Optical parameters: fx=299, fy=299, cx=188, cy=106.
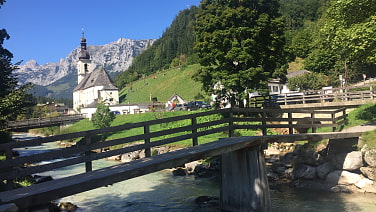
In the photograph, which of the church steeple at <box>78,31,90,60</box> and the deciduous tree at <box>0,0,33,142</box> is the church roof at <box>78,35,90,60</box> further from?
the deciduous tree at <box>0,0,33,142</box>

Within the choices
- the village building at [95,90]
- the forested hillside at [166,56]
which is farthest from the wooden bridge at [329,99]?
the forested hillside at [166,56]

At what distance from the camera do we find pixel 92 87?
10244cm

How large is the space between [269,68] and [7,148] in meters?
25.4

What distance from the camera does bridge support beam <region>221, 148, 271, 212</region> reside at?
10180 millimetres

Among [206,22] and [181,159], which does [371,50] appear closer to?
[181,159]

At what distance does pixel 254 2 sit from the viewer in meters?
28.6

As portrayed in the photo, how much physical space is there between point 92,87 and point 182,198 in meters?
A: 95.3

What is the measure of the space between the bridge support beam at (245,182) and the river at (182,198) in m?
1.05

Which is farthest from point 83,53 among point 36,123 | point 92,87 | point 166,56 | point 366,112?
point 366,112

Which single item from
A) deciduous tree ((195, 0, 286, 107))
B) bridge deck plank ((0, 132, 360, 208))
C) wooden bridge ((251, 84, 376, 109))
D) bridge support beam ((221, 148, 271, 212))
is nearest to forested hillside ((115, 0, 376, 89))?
deciduous tree ((195, 0, 286, 107))

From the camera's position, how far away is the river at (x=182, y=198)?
11.5 m

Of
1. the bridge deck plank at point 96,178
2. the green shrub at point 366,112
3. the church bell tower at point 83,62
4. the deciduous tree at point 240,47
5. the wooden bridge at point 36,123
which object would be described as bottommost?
A: the wooden bridge at point 36,123

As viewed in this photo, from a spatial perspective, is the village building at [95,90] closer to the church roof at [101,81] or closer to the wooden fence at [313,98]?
the church roof at [101,81]

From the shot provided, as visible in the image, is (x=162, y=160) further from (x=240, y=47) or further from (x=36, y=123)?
(x=36, y=123)
